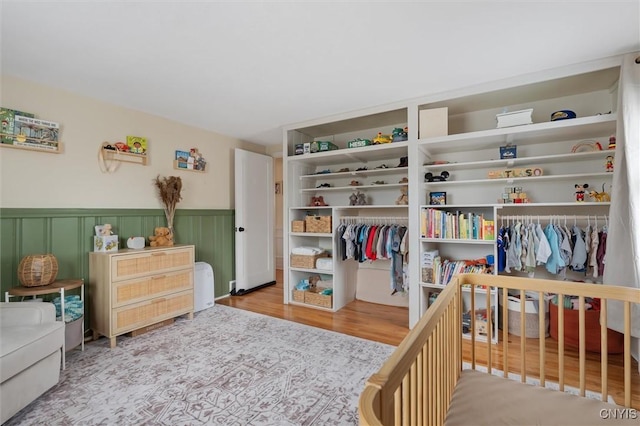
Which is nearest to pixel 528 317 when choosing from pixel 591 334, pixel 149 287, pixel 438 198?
pixel 591 334

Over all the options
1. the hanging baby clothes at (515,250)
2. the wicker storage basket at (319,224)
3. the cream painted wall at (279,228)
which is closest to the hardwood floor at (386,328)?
the hanging baby clothes at (515,250)

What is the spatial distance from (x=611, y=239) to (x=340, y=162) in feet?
9.20

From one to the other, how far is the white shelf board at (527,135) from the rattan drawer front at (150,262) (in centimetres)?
282

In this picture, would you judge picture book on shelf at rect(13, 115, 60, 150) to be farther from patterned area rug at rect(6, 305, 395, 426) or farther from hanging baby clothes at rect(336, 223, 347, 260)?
hanging baby clothes at rect(336, 223, 347, 260)

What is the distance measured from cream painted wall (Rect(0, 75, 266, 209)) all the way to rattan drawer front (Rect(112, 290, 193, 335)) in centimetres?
110

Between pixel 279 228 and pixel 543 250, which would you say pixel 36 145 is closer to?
pixel 279 228

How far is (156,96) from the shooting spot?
9.16ft

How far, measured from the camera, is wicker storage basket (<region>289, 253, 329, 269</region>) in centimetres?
360

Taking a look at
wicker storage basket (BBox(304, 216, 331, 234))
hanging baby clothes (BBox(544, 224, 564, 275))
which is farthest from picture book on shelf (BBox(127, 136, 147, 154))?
hanging baby clothes (BBox(544, 224, 564, 275))

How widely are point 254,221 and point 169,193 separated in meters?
1.34

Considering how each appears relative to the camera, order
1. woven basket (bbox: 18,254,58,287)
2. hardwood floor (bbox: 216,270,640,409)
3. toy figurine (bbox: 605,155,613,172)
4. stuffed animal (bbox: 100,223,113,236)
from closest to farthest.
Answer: hardwood floor (bbox: 216,270,640,409) → woven basket (bbox: 18,254,58,287) → toy figurine (bbox: 605,155,613,172) → stuffed animal (bbox: 100,223,113,236)

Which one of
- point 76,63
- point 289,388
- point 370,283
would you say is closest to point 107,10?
point 76,63

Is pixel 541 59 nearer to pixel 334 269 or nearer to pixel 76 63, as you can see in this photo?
pixel 334 269

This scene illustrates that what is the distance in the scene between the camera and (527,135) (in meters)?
2.61
